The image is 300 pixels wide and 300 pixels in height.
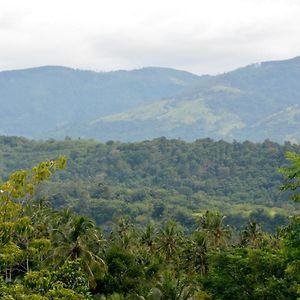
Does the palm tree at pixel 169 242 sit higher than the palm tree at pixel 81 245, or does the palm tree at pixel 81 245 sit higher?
the palm tree at pixel 81 245

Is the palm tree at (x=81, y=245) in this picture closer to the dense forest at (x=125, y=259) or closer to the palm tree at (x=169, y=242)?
the dense forest at (x=125, y=259)

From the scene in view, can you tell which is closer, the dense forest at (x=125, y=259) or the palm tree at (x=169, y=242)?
the dense forest at (x=125, y=259)

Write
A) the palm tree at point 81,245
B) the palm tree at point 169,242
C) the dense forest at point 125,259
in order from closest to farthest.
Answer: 1. the dense forest at point 125,259
2. the palm tree at point 81,245
3. the palm tree at point 169,242

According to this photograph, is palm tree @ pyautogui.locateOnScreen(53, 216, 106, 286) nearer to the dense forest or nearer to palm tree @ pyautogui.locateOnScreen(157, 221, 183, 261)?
the dense forest

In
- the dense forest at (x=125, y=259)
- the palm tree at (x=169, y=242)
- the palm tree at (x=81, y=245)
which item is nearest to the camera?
the dense forest at (x=125, y=259)

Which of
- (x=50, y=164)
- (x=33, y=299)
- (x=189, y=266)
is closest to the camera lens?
(x=33, y=299)

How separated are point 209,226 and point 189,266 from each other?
7.06 metres

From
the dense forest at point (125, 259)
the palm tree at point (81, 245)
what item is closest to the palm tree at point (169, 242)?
the dense forest at point (125, 259)

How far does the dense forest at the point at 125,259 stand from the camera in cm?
2994

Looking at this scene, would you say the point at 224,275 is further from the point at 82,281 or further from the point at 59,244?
the point at 82,281

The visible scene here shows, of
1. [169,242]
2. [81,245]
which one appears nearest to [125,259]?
[169,242]

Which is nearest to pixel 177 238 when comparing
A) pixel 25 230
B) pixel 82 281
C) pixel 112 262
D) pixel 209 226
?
pixel 209 226

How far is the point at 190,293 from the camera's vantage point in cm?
Answer: 5869

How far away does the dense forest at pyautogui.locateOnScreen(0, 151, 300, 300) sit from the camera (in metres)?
29.9
